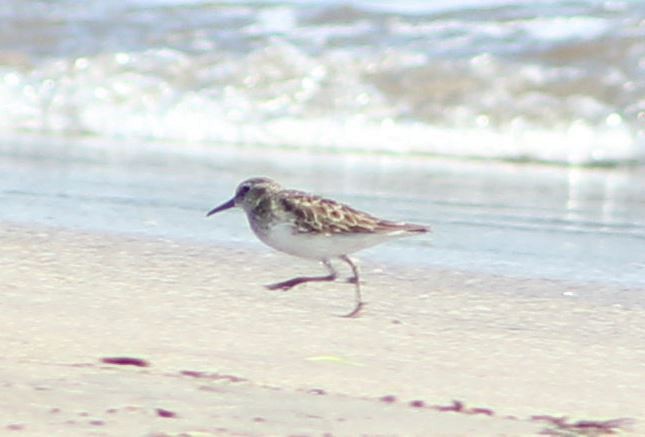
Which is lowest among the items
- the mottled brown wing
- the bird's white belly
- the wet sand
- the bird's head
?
the wet sand

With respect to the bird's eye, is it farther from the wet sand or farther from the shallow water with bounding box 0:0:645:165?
the shallow water with bounding box 0:0:645:165

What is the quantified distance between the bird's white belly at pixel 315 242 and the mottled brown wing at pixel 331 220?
2 centimetres

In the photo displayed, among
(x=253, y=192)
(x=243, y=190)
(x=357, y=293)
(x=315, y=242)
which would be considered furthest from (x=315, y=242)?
(x=243, y=190)

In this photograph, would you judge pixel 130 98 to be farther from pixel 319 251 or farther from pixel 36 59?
pixel 319 251

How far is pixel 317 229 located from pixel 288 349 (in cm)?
79

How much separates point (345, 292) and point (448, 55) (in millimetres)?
8065

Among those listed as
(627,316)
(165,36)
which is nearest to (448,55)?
(165,36)

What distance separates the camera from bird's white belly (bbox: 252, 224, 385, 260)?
4781 mm

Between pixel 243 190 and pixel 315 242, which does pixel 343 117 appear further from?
pixel 315 242

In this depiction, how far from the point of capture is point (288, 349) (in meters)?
4.01

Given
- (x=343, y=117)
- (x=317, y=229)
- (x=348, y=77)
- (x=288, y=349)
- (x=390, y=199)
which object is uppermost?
(x=348, y=77)

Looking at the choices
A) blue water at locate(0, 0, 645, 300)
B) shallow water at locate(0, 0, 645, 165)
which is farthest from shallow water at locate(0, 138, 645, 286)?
shallow water at locate(0, 0, 645, 165)

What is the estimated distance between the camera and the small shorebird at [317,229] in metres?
4.77

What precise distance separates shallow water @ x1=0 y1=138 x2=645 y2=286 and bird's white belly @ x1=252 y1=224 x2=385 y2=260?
1079 millimetres
